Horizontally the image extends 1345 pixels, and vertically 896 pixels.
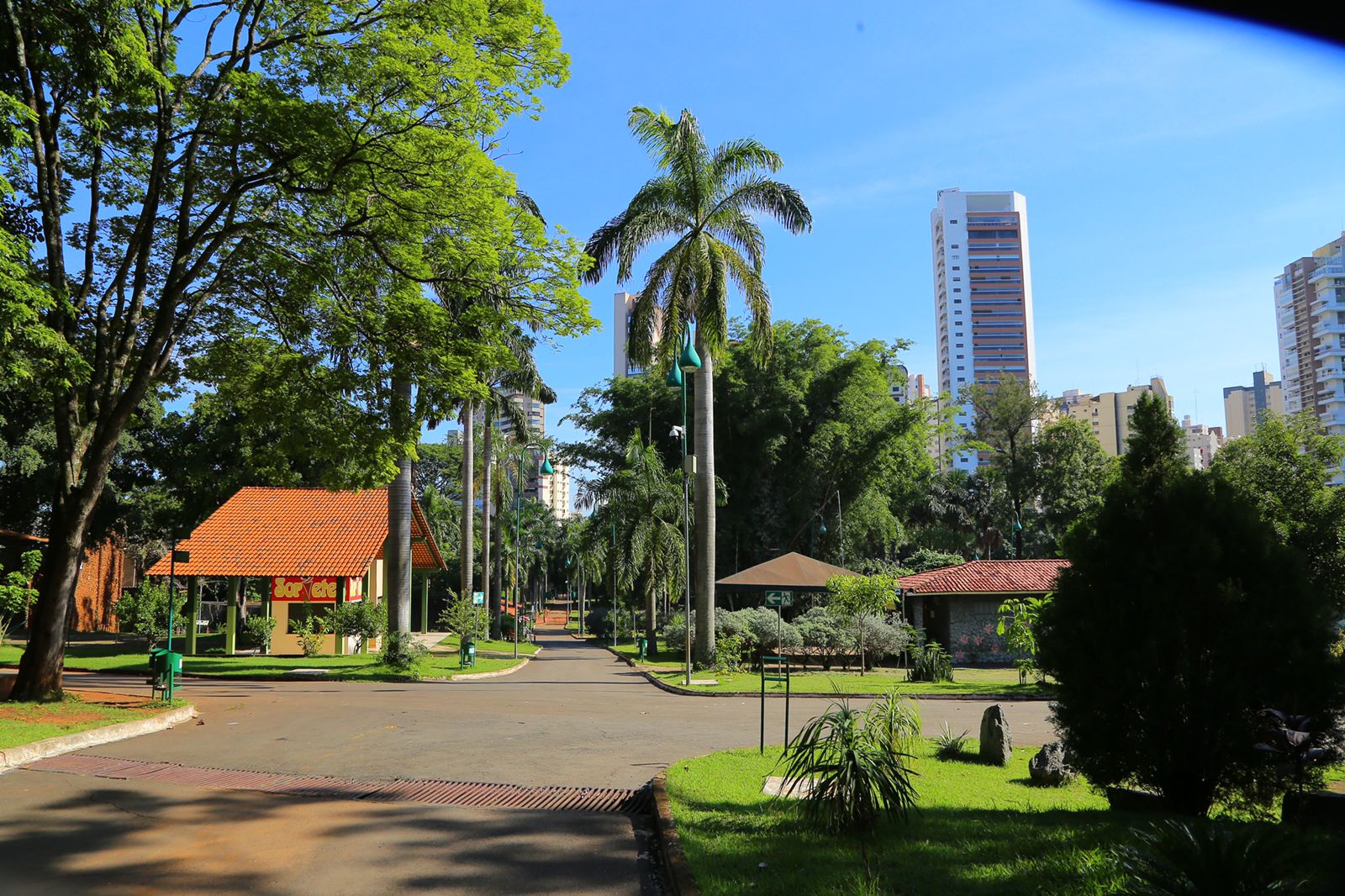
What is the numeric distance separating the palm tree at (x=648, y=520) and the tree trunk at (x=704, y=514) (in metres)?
13.9

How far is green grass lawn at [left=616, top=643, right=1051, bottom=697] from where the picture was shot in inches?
834

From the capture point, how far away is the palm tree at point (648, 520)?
41.7 m

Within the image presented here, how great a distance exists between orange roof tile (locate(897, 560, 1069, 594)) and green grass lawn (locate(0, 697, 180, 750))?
25.5m

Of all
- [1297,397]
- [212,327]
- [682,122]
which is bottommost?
[212,327]

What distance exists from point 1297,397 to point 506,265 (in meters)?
152

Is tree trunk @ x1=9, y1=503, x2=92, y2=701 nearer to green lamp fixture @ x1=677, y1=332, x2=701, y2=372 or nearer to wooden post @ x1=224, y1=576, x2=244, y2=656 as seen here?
green lamp fixture @ x1=677, y1=332, x2=701, y2=372

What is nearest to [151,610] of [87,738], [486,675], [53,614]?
[486,675]

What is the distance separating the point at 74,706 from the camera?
1486 centimetres

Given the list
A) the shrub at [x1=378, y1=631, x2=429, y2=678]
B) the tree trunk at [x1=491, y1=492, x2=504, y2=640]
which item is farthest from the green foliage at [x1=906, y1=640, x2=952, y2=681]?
the tree trunk at [x1=491, y1=492, x2=504, y2=640]

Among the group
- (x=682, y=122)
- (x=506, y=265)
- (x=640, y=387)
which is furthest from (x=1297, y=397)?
(x=506, y=265)

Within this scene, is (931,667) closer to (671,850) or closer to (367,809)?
(367,809)

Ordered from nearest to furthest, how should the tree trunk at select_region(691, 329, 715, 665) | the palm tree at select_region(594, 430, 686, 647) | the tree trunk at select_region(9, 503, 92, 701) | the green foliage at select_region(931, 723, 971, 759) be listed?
the green foliage at select_region(931, 723, 971, 759), the tree trunk at select_region(9, 503, 92, 701), the tree trunk at select_region(691, 329, 715, 665), the palm tree at select_region(594, 430, 686, 647)

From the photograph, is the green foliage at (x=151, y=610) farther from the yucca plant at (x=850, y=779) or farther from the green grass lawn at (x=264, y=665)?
the yucca plant at (x=850, y=779)

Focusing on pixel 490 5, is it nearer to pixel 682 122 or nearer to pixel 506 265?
pixel 506 265
